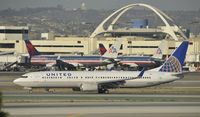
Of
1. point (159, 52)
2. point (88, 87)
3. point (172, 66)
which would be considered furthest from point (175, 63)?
point (159, 52)

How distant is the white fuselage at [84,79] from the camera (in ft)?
252

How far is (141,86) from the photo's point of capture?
3115 inches

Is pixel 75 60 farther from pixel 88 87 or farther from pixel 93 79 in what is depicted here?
pixel 88 87

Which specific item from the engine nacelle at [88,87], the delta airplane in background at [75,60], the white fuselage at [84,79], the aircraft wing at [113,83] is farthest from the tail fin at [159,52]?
the engine nacelle at [88,87]

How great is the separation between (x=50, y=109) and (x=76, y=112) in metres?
3.09

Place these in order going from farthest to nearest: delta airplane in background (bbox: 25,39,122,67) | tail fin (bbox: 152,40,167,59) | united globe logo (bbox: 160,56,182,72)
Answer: tail fin (bbox: 152,40,167,59) < delta airplane in background (bbox: 25,39,122,67) < united globe logo (bbox: 160,56,182,72)

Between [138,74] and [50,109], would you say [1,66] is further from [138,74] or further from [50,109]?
[50,109]

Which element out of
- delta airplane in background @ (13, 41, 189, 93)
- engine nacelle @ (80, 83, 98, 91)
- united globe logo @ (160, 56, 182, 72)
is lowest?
engine nacelle @ (80, 83, 98, 91)

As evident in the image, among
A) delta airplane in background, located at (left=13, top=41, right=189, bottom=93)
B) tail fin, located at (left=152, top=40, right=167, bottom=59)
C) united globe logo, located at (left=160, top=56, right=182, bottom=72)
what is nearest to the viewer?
delta airplane in background, located at (left=13, top=41, right=189, bottom=93)

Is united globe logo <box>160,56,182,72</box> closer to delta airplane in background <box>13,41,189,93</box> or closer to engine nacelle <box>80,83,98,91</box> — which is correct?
delta airplane in background <box>13,41,189,93</box>

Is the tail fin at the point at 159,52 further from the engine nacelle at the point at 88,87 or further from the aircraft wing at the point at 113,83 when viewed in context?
the engine nacelle at the point at 88,87

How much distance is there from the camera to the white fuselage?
76.7m

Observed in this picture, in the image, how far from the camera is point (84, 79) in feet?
254

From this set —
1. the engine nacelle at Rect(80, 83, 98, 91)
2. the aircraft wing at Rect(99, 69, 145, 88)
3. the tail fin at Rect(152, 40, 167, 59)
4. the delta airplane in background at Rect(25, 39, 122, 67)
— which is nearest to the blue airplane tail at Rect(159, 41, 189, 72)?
the aircraft wing at Rect(99, 69, 145, 88)
